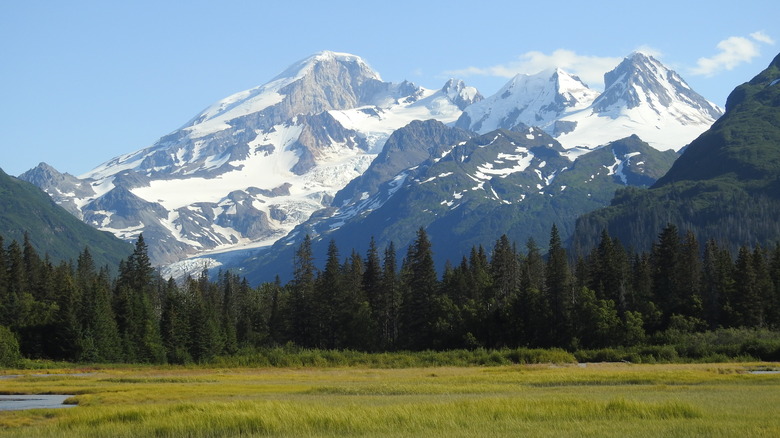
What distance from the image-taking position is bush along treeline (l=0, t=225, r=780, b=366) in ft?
405

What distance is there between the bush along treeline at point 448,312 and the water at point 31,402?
46312 millimetres

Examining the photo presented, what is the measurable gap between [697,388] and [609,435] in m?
29.0

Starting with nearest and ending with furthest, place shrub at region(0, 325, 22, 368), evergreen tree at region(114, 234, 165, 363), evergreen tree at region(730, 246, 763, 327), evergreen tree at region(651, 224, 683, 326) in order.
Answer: shrub at region(0, 325, 22, 368) → evergreen tree at region(730, 246, 763, 327) → evergreen tree at region(114, 234, 165, 363) → evergreen tree at region(651, 224, 683, 326)

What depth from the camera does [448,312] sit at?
455ft

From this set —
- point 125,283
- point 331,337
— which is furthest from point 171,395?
point 125,283

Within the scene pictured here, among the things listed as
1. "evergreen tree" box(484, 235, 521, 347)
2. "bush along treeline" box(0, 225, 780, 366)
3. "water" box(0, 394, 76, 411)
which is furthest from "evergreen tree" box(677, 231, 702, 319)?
"water" box(0, 394, 76, 411)

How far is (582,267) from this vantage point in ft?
483

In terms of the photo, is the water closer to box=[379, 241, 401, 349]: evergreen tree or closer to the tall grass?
the tall grass

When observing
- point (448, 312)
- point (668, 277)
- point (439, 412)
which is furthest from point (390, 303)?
point (439, 412)

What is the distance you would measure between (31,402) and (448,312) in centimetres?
8243

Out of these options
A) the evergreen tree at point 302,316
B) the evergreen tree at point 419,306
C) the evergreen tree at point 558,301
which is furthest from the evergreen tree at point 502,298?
the evergreen tree at point 302,316

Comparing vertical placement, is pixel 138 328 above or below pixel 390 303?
below

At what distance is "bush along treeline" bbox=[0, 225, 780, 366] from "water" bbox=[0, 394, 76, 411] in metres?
46.3

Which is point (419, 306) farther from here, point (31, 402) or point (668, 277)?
point (31, 402)
